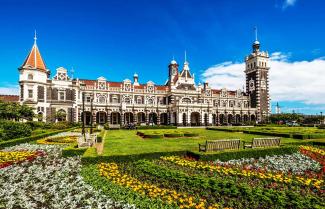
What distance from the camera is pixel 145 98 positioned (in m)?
63.9

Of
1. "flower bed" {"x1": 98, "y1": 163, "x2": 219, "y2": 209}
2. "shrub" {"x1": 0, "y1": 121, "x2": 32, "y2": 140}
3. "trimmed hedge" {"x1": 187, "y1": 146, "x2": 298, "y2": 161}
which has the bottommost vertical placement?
"flower bed" {"x1": 98, "y1": 163, "x2": 219, "y2": 209}

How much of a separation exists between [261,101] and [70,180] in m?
70.6

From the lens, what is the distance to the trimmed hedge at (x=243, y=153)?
42.4ft

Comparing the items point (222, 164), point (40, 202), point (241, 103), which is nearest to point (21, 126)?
point (40, 202)

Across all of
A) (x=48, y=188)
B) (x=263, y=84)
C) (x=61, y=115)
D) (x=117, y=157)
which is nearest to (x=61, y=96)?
(x=61, y=115)

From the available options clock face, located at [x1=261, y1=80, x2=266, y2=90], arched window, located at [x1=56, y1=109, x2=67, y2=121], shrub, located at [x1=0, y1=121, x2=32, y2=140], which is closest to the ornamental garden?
shrub, located at [x1=0, y1=121, x2=32, y2=140]

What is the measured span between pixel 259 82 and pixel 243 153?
207ft

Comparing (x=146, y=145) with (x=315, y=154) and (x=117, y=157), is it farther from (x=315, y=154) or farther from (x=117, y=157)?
(x=315, y=154)

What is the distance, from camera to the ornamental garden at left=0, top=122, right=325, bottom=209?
24.0 feet

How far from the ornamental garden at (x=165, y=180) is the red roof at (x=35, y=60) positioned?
3789 centimetres

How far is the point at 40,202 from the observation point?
7.80 meters

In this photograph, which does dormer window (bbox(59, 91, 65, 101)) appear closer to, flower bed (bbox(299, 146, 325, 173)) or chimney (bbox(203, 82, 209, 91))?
chimney (bbox(203, 82, 209, 91))

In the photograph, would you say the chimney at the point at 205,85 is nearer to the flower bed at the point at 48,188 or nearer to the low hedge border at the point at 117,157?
the low hedge border at the point at 117,157

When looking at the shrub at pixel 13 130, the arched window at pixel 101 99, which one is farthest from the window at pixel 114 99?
the shrub at pixel 13 130
